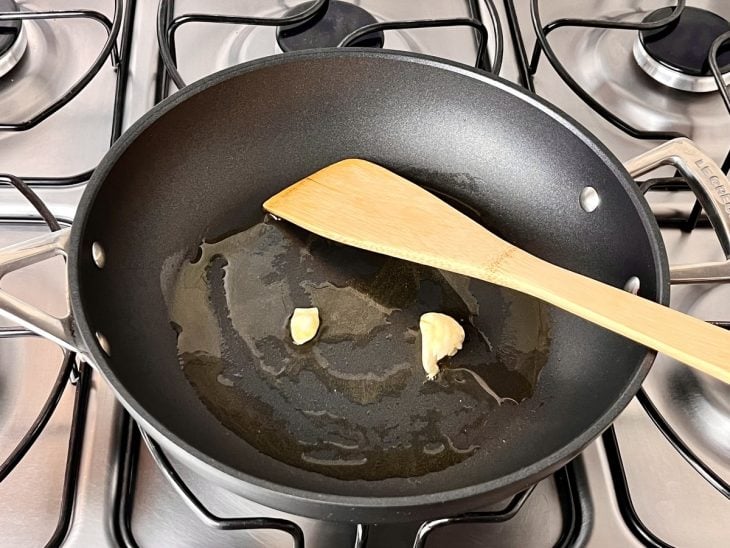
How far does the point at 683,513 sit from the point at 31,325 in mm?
465

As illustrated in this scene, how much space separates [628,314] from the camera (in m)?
0.53

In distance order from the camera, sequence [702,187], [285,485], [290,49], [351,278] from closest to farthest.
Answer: [285,485] → [702,187] → [351,278] → [290,49]

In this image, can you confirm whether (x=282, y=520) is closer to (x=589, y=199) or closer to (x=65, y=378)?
(x=65, y=378)

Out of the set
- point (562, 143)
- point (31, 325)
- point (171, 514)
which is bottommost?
point (171, 514)

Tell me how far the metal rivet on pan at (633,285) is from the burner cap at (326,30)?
351 mm

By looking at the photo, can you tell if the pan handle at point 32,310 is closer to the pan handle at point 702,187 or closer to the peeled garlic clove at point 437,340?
the peeled garlic clove at point 437,340

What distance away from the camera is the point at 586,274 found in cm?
66

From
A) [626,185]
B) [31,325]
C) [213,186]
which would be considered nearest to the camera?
[31,325]

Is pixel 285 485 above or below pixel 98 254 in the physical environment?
below

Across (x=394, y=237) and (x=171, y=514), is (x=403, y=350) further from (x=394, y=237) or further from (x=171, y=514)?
(x=171, y=514)

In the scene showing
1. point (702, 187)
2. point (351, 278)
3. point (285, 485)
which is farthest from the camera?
point (351, 278)

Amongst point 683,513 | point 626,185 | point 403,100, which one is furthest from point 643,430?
point 403,100

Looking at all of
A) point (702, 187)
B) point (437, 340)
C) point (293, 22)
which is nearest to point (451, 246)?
point (437, 340)

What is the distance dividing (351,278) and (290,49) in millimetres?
259
